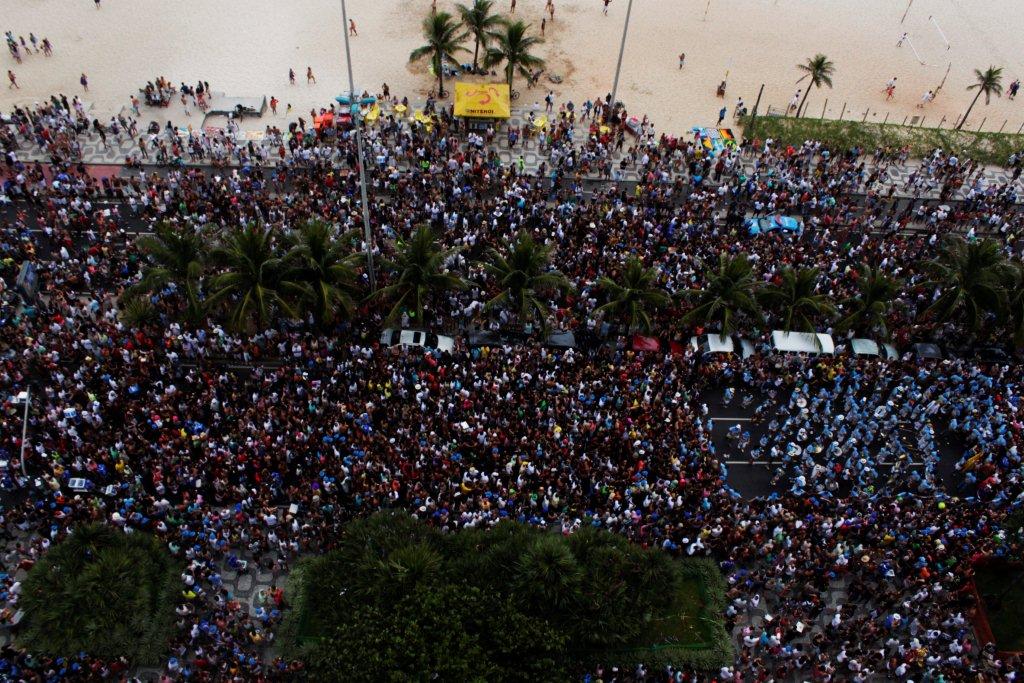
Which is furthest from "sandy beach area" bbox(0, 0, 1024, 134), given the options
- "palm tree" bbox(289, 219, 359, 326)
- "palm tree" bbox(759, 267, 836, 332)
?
"palm tree" bbox(289, 219, 359, 326)

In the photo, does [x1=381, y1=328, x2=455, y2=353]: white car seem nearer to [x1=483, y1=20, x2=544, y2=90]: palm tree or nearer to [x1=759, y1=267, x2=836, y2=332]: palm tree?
[x1=759, y1=267, x2=836, y2=332]: palm tree

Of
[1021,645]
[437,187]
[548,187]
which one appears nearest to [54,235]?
[437,187]

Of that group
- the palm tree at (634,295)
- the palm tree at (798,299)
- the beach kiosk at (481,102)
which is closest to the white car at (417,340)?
the palm tree at (634,295)

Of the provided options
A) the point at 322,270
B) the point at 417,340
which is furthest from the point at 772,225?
the point at 322,270

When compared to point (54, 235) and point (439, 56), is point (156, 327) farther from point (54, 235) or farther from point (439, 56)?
point (439, 56)

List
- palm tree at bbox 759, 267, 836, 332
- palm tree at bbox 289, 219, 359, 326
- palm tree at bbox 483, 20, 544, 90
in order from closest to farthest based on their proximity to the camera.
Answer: palm tree at bbox 289, 219, 359, 326 < palm tree at bbox 759, 267, 836, 332 < palm tree at bbox 483, 20, 544, 90

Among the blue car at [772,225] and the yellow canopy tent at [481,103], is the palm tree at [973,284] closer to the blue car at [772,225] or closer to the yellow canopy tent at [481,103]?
the blue car at [772,225]

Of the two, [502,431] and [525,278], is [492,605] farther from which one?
[525,278]

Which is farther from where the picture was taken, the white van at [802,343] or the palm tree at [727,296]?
the white van at [802,343]
